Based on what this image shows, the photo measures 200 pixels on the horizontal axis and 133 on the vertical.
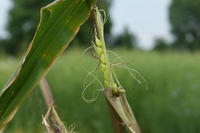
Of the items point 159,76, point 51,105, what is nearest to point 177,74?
point 159,76

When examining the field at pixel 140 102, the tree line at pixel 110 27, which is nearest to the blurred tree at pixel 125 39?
the tree line at pixel 110 27

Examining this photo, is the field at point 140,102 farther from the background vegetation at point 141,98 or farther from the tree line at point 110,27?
the tree line at point 110,27

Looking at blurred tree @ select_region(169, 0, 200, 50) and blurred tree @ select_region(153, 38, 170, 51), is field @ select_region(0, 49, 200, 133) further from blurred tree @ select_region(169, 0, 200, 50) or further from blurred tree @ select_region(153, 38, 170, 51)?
blurred tree @ select_region(169, 0, 200, 50)

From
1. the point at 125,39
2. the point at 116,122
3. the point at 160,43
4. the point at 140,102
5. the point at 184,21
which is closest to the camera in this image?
the point at 116,122

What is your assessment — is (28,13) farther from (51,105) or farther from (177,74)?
(51,105)

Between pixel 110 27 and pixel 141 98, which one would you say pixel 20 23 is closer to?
pixel 110 27

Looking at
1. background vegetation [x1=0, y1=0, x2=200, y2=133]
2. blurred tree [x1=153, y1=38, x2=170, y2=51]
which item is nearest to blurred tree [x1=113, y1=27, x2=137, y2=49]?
blurred tree [x1=153, y1=38, x2=170, y2=51]

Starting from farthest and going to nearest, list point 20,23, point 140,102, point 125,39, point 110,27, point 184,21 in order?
point 184,21, point 125,39, point 20,23, point 110,27, point 140,102

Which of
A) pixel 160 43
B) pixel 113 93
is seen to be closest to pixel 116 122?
pixel 113 93
